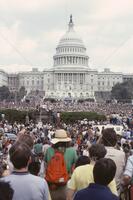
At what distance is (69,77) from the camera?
562 ft

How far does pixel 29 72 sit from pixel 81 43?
61.3ft

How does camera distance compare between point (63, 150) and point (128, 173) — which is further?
point (63, 150)

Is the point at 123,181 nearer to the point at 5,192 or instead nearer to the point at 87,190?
the point at 87,190

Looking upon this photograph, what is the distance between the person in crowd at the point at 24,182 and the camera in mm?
6074

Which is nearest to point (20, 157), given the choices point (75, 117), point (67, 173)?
point (67, 173)

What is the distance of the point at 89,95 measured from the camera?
168 meters

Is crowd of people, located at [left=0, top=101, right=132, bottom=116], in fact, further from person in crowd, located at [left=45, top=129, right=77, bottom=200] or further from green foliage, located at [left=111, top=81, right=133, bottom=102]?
green foliage, located at [left=111, top=81, right=133, bottom=102]

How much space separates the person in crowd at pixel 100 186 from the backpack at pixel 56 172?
7.79 ft

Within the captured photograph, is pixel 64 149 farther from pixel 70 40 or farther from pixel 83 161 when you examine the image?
pixel 70 40

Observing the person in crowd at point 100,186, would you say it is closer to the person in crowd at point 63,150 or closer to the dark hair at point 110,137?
the dark hair at point 110,137

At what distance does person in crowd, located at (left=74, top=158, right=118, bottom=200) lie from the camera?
5.79 meters

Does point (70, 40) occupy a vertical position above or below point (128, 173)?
above

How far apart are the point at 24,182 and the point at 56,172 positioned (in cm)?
234

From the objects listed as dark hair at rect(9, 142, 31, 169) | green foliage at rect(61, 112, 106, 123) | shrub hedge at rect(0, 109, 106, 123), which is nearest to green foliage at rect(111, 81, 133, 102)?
green foliage at rect(61, 112, 106, 123)
